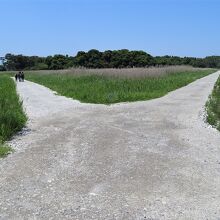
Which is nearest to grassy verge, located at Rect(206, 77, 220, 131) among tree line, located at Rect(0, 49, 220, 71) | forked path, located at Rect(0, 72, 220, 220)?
forked path, located at Rect(0, 72, 220, 220)

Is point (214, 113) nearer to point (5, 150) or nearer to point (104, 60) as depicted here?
point (5, 150)

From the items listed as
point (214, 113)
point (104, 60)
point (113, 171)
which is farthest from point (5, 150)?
point (104, 60)

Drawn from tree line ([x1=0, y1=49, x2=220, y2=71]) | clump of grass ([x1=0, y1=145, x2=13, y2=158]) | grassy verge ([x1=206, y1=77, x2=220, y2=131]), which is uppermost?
clump of grass ([x1=0, y1=145, x2=13, y2=158])

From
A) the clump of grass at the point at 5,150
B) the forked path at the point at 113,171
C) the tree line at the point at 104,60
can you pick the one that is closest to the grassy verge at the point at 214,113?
the forked path at the point at 113,171

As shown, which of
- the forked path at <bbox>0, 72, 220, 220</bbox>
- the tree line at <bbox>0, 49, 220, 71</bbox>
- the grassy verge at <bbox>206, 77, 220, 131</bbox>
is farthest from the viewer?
the tree line at <bbox>0, 49, 220, 71</bbox>

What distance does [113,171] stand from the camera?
8125mm

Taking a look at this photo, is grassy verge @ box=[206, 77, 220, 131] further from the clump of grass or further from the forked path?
the clump of grass

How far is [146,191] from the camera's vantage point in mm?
7000

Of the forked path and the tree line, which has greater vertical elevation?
the forked path

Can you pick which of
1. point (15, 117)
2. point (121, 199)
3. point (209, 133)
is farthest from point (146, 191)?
point (15, 117)

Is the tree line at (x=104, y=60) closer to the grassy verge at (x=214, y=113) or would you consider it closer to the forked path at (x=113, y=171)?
the grassy verge at (x=214, y=113)

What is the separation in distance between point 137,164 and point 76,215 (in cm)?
268

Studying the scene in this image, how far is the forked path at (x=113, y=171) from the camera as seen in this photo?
20.7 feet

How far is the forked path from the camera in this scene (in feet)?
20.7
